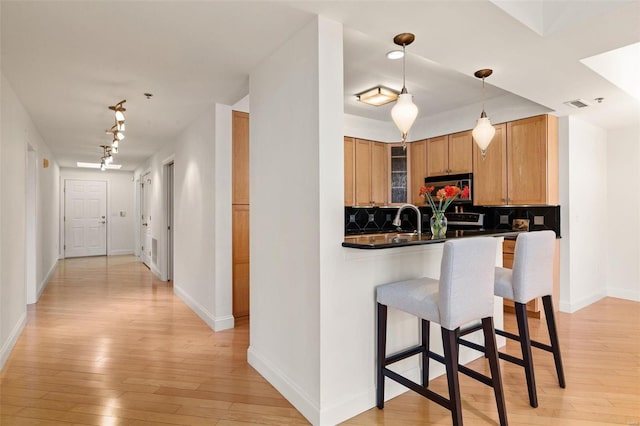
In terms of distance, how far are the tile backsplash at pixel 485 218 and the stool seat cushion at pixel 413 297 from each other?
2.76 meters

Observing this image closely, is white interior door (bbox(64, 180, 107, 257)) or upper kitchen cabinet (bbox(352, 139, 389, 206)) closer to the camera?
upper kitchen cabinet (bbox(352, 139, 389, 206))

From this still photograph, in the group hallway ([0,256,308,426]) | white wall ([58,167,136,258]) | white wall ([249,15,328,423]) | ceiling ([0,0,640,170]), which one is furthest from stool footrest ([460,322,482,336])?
white wall ([58,167,136,258])

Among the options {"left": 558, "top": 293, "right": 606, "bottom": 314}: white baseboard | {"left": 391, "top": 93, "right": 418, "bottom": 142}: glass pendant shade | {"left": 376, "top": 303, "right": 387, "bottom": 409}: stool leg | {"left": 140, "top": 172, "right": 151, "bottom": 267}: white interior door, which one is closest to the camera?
{"left": 376, "top": 303, "right": 387, "bottom": 409}: stool leg

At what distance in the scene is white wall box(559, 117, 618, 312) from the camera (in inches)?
161

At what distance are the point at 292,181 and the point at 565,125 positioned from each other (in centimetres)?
365

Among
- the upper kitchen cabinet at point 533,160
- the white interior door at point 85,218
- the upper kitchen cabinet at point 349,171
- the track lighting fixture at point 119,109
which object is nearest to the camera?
the track lighting fixture at point 119,109

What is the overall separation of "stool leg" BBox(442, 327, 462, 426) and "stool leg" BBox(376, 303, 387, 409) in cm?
41

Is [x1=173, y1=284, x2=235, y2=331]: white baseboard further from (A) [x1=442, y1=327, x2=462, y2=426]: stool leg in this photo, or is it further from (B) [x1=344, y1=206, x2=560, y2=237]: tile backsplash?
(A) [x1=442, y1=327, x2=462, y2=426]: stool leg

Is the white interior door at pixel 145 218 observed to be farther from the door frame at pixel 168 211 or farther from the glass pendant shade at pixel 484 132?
the glass pendant shade at pixel 484 132

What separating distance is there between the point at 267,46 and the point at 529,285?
239 centimetres

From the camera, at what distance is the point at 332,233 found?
2.04m

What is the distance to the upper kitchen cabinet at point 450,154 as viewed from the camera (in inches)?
183

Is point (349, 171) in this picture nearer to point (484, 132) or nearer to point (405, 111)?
point (484, 132)

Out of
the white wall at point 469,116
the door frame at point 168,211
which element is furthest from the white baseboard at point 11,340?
the white wall at point 469,116
